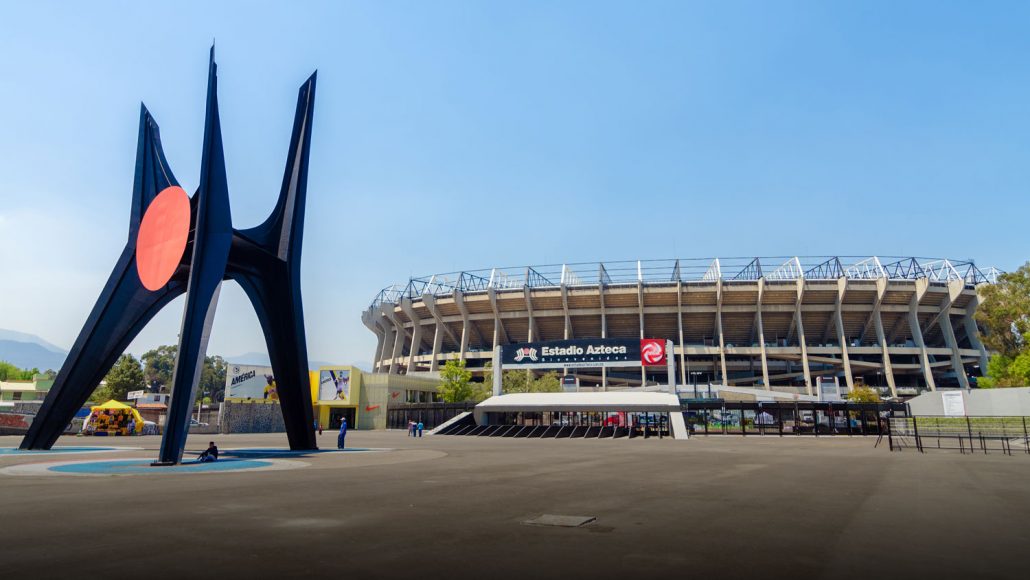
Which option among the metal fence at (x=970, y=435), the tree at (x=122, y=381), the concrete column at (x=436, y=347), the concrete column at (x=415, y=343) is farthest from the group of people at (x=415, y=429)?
the tree at (x=122, y=381)

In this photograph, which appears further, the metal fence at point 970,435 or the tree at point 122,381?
the tree at point 122,381

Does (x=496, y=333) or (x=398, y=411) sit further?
(x=496, y=333)

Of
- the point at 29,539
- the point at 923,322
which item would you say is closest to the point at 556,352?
the point at 29,539

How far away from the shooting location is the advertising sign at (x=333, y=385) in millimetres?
63844

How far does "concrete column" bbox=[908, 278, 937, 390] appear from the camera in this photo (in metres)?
72.7

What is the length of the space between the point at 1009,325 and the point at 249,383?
77.9 metres

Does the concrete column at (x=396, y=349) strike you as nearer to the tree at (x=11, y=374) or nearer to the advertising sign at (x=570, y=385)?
the advertising sign at (x=570, y=385)

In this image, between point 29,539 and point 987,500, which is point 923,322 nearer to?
point 987,500

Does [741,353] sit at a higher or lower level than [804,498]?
higher

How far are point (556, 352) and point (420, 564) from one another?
160 feet

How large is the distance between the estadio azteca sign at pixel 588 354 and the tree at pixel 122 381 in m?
66.7

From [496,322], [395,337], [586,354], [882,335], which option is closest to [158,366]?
[395,337]

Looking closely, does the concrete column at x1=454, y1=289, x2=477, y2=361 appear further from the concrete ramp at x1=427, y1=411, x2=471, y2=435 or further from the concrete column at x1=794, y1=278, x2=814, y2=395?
the concrete column at x1=794, y1=278, x2=814, y2=395

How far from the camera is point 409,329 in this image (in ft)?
317
